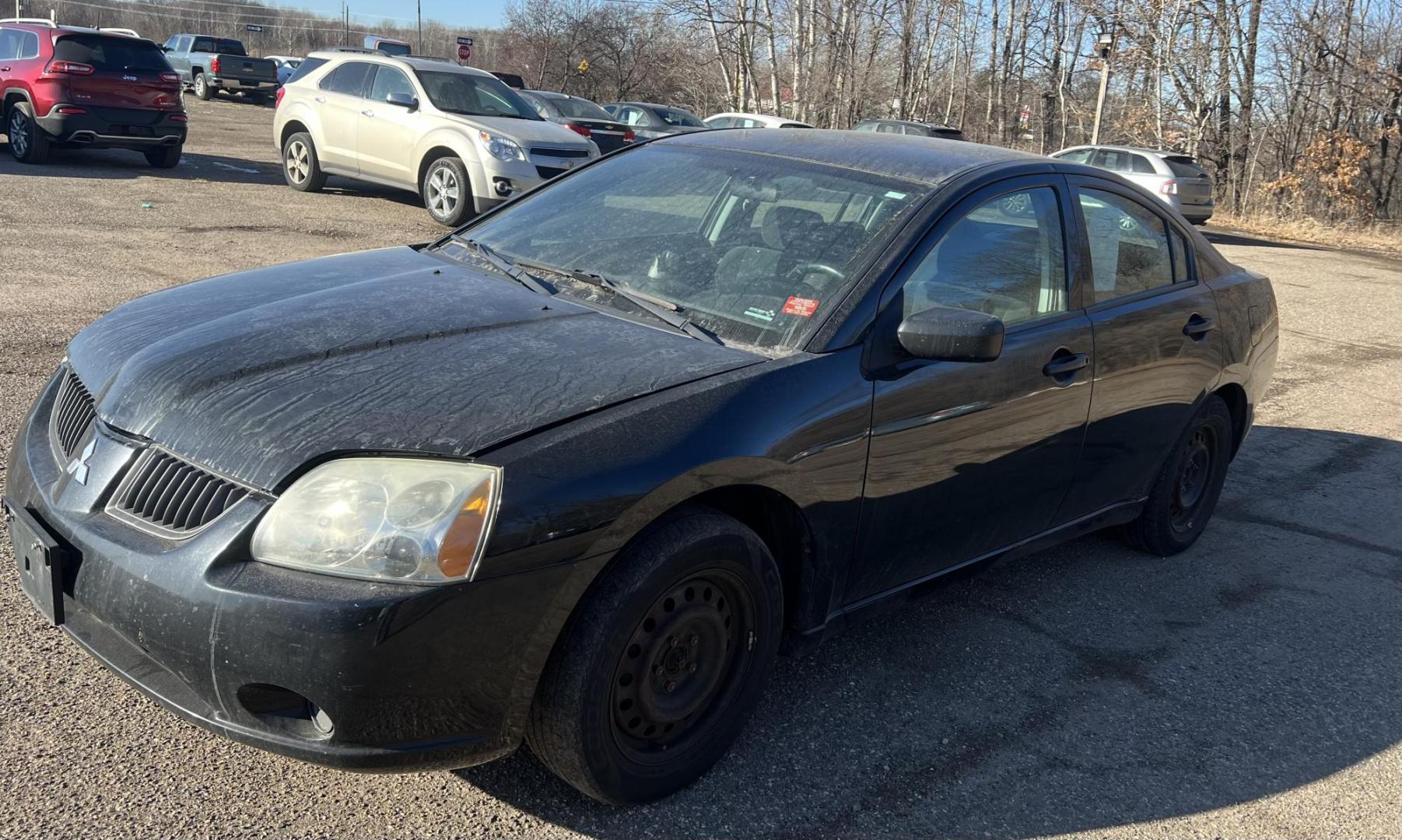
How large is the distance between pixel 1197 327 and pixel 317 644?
146 inches

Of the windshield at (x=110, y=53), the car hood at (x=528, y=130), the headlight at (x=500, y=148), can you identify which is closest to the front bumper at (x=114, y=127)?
the windshield at (x=110, y=53)

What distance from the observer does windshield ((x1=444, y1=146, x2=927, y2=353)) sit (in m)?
3.34

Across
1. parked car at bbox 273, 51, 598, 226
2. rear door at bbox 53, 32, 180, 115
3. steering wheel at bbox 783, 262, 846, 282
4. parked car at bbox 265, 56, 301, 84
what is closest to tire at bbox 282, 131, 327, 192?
parked car at bbox 273, 51, 598, 226

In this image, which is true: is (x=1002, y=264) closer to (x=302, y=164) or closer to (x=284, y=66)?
(x=302, y=164)

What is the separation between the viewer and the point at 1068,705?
364 cm

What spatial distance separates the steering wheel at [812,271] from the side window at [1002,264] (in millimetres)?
205

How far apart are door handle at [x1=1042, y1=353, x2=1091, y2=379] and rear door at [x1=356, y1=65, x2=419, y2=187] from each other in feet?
34.4

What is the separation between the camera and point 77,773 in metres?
2.73

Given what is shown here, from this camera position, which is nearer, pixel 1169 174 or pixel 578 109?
pixel 1169 174

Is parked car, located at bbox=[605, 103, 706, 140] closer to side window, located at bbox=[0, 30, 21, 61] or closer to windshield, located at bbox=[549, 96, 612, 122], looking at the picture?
windshield, located at bbox=[549, 96, 612, 122]

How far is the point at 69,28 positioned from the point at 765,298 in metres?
13.8

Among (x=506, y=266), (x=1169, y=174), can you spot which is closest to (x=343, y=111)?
(x=506, y=266)

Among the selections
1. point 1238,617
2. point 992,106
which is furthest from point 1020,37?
point 1238,617

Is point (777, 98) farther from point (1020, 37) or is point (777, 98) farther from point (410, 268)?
point (410, 268)
